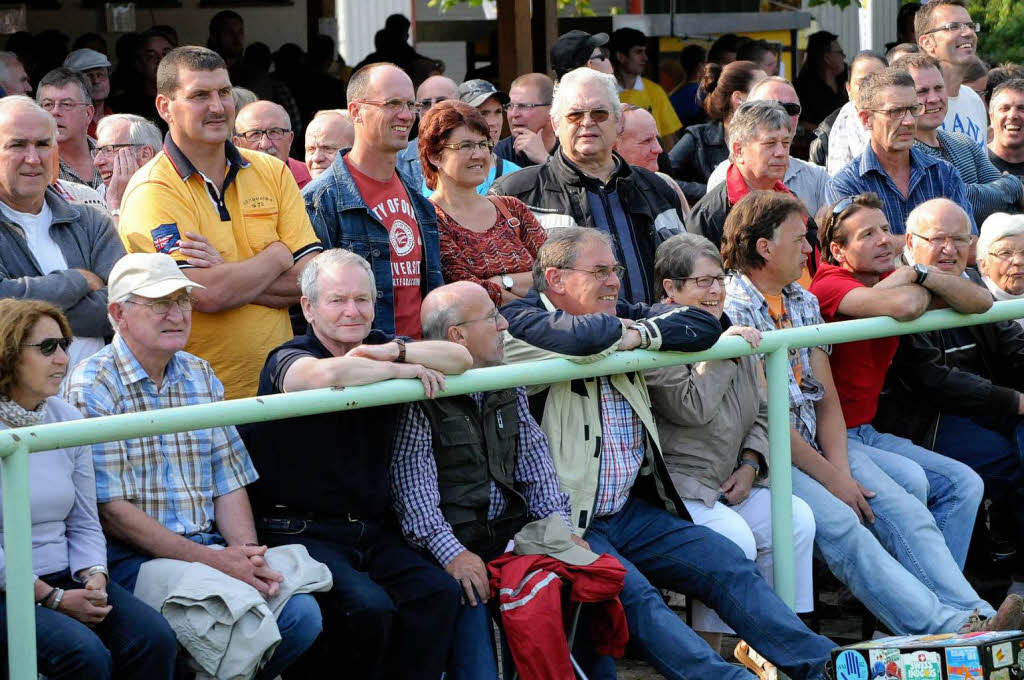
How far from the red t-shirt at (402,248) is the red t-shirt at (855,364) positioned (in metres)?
1.46

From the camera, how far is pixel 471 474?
4.20 meters

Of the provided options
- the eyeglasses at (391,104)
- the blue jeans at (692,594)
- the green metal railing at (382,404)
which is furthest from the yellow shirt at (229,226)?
the blue jeans at (692,594)

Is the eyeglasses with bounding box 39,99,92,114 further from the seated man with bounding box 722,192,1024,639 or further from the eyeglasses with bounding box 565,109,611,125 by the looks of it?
the seated man with bounding box 722,192,1024,639

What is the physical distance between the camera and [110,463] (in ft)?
12.5

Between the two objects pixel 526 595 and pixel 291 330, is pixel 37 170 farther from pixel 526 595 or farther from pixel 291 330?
pixel 526 595

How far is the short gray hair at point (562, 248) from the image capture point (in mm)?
4547

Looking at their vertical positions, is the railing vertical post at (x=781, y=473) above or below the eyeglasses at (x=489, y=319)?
below

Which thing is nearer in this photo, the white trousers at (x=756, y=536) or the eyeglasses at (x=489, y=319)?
the eyeglasses at (x=489, y=319)

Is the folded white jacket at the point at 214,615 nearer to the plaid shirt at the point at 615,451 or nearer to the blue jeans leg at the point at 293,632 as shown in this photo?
the blue jeans leg at the point at 293,632

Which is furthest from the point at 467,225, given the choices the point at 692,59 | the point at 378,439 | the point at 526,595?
the point at 692,59

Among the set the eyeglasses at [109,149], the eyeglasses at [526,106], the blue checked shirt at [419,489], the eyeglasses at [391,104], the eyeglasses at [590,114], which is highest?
the eyeglasses at [526,106]

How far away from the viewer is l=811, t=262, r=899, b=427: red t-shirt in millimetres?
5195

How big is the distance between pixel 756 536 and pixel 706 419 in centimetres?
42

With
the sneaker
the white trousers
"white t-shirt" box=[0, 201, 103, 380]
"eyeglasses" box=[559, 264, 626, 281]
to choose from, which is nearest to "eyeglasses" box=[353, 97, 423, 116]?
"eyeglasses" box=[559, 264, 626, 281]
